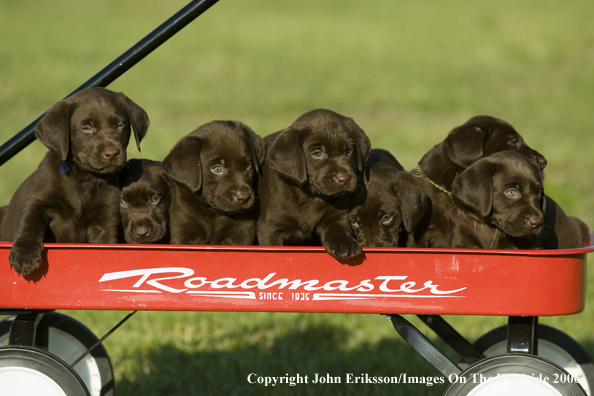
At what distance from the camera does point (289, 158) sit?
12.6 ft

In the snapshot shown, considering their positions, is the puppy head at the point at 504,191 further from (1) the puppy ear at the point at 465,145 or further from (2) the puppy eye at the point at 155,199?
(2) the puppy eye at the point at 155,199

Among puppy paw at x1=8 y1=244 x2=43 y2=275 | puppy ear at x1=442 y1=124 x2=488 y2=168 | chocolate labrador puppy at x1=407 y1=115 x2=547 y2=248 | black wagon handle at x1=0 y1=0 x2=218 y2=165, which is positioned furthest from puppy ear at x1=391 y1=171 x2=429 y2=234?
puppy paw at x1=8 y1=244 x2=43 y2=275

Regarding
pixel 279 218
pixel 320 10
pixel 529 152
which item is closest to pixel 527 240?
pixel 529 152

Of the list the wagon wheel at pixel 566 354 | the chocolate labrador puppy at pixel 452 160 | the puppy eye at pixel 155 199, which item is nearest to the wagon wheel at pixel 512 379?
Result: the chocolate labrador puppy at pixel 452 160

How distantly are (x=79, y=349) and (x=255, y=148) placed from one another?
175cm

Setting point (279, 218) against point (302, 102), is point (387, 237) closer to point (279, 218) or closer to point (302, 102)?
point (279, 218)

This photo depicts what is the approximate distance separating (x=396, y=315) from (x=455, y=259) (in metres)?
0.47

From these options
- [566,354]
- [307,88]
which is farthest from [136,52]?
[307,88]

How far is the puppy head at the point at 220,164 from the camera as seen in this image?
12.8ft

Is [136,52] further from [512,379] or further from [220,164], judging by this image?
[512,379]

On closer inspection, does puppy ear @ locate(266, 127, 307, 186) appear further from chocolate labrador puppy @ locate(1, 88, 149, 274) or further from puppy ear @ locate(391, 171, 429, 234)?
chocolate labrador puppy @ locate(1, 88, 149, 274)

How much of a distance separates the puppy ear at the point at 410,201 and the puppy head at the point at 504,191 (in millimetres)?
246

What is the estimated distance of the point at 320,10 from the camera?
104 feet

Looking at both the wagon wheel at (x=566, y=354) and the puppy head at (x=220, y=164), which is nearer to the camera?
the puppy head at (x=220, y=164)
